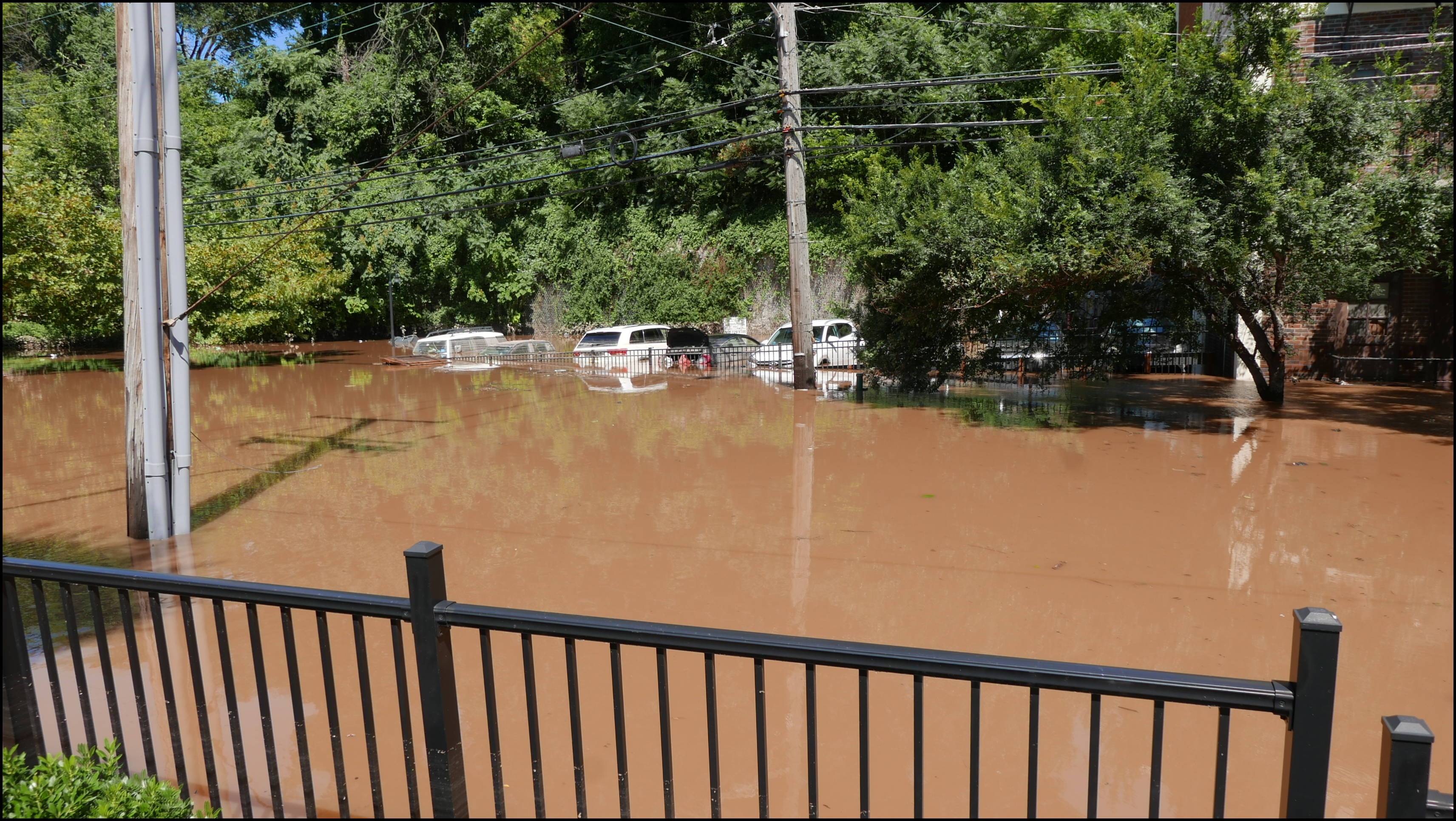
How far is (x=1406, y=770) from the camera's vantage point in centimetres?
187

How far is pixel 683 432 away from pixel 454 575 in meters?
7.35

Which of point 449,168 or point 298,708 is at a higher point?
point 449,168

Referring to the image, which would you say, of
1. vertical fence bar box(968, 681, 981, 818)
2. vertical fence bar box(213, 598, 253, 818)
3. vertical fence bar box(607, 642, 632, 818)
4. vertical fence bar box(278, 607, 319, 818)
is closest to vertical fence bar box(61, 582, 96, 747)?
vertical fence bar box(213, 598, 253, 818)

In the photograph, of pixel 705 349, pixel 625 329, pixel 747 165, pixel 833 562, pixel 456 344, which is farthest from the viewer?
pixel 747 165

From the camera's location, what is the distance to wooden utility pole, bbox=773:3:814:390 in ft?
61.8

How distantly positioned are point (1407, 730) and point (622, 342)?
2462 cm

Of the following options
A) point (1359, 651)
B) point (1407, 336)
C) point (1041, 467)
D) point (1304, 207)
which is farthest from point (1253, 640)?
point (1407, 336)

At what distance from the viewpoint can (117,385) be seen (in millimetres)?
23547

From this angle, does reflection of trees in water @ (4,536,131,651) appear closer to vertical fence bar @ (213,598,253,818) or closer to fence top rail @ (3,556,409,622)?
fence top rail @ (3,556,409,622)

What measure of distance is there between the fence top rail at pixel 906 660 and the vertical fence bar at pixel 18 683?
168cm

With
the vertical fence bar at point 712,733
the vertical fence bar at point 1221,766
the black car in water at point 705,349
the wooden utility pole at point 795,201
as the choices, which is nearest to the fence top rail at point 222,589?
the vertical fence bar at point 712,733

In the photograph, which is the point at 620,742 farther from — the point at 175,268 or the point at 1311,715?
the point at 175,268

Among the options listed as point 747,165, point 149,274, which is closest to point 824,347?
point 747,165

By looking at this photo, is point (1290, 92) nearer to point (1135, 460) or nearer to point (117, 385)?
point (1135, 460)
